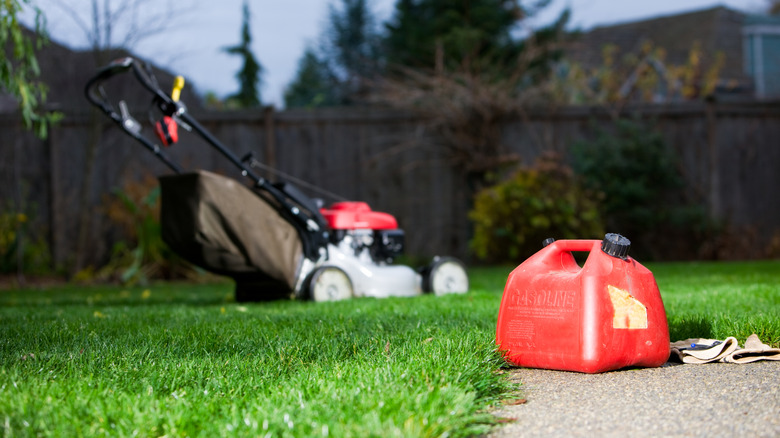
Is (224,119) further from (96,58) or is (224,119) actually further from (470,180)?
(470,180)

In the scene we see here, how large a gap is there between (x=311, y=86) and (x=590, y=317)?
19947 mm

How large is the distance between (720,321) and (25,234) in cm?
752

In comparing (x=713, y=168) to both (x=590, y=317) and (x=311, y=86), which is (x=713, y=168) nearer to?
(x=590, y=317)

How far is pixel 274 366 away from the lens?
271 centimetres

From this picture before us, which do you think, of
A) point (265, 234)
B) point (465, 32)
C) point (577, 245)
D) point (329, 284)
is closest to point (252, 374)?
point (577, 245)

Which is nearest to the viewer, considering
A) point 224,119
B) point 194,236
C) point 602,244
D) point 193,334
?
point 602,244

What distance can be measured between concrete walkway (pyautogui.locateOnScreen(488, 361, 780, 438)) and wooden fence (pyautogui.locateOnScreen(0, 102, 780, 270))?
22.0 ft

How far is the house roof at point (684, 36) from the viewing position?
72.9 feet

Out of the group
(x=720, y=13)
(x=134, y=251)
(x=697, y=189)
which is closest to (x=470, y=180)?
(x=697, y=189)

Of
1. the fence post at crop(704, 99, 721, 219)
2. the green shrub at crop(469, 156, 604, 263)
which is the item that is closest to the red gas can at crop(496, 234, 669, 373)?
the green shrub at crop(469, 156, 604, 263)

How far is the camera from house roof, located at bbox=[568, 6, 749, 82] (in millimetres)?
22219

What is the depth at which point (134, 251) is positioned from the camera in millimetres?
8414

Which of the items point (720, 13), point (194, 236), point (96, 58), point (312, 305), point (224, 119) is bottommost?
point (312, 305)

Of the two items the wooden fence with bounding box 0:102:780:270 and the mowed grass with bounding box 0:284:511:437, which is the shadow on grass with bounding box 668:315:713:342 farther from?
the wooden fence with bounding box 0:102:780:270
